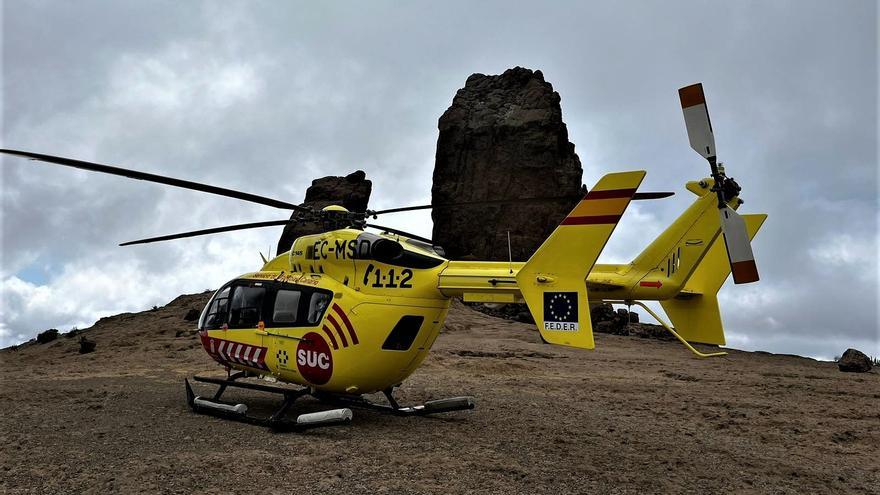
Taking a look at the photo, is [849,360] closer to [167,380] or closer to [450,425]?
[450,425]

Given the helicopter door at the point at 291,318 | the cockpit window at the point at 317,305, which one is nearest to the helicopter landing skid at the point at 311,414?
the helicopter door at the point at 291,318

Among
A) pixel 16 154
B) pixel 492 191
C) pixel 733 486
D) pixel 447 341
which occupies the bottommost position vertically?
pixel 733 486

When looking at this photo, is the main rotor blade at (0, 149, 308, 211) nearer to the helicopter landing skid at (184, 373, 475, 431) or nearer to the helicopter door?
the helicopter door

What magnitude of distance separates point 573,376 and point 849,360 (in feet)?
28.1

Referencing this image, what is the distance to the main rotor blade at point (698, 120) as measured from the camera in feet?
25.5

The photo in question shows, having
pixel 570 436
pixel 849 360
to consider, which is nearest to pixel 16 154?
pixel 570 436

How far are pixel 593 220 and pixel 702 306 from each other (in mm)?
3518

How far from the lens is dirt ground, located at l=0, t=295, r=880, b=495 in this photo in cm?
637

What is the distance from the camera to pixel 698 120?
7.80 meters

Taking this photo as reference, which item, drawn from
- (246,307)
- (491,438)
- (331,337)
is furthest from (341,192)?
(491,438)

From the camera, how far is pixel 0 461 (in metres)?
6.86

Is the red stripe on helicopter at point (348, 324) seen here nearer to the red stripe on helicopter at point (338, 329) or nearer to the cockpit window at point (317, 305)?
the red stripe on helicopter at point (338, 329)

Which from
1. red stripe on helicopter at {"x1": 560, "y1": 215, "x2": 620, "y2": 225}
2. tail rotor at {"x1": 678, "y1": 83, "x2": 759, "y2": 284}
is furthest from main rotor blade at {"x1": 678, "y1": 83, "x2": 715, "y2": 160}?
red stripe on helicopter at {"x1": 560, "y1": 215, "x2": 620, "y2": 225}

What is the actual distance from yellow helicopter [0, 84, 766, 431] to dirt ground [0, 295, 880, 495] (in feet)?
3.35
